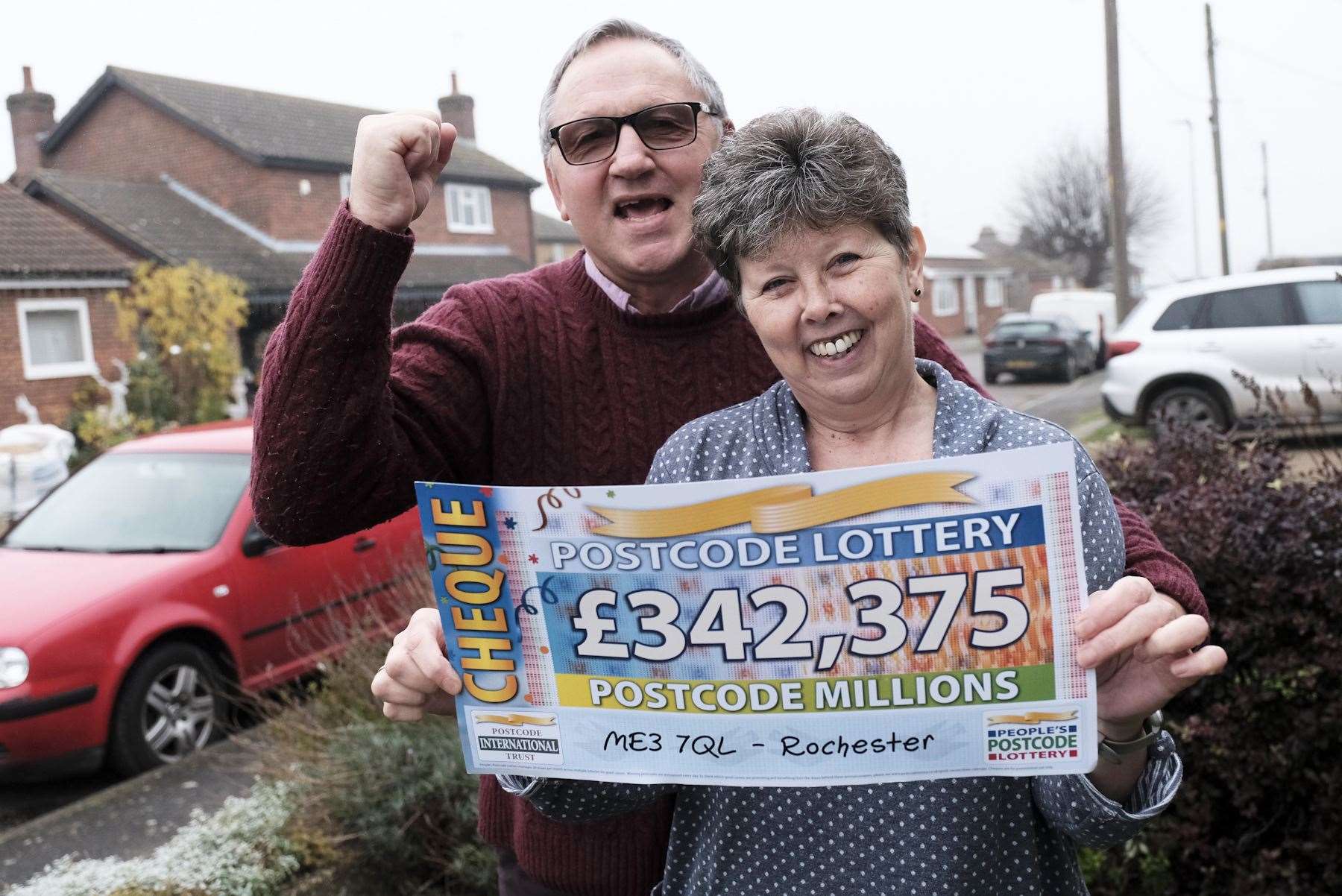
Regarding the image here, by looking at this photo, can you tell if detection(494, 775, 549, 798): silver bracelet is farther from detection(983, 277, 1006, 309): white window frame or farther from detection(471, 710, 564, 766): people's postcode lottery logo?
detection(983, 277, 1006, 309): white window frame

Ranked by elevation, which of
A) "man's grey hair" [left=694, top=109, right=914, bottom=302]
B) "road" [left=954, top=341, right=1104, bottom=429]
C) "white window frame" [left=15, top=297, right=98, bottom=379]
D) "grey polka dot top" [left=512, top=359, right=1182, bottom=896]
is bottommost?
"road" [left=954, top=341, right=1104, bottom=429]

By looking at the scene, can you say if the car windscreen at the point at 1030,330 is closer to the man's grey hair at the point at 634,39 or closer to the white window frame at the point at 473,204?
the white window frame at the point at 473,204

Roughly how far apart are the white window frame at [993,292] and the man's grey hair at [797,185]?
50.3 m

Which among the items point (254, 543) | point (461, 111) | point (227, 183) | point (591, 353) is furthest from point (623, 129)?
point (461, 111)

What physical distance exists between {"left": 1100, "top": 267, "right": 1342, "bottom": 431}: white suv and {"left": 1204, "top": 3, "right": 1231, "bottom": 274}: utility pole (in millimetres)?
20751

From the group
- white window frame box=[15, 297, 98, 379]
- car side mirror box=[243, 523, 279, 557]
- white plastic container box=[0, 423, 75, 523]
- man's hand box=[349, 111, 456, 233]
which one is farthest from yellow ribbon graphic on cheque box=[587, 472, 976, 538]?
white window frame box=[15, 297, 98, 379]

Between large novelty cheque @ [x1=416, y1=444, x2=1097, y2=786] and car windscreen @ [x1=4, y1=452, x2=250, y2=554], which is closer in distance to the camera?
large novelty cheque @ [x1=416, y1=444, x2=1097, y2=786]

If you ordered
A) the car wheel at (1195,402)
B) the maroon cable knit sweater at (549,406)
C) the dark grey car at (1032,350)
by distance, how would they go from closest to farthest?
the maroon cable knit sweater at (549,406) < the car wheel at (1195,402) < the dark grey car at (1032,350)

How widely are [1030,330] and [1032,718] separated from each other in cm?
2360

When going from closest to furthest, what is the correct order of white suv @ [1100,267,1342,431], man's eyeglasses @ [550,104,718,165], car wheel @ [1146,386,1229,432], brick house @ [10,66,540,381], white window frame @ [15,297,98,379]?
man's eyeglasses @ [550,104,718,165], white suv @ [1100,267,1342,431], car wheel @ [1146,386,1229,432], white window frame @ [15,297,98,379], brick house @ [10,66,540,381]

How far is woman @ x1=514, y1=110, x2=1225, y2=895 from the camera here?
155cm

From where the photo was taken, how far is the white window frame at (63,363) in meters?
19.7

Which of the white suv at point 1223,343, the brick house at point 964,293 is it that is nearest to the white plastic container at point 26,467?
the white suv at point 1223,343

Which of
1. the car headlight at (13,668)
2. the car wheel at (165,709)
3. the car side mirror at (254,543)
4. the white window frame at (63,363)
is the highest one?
the white window frame at (63,363)
